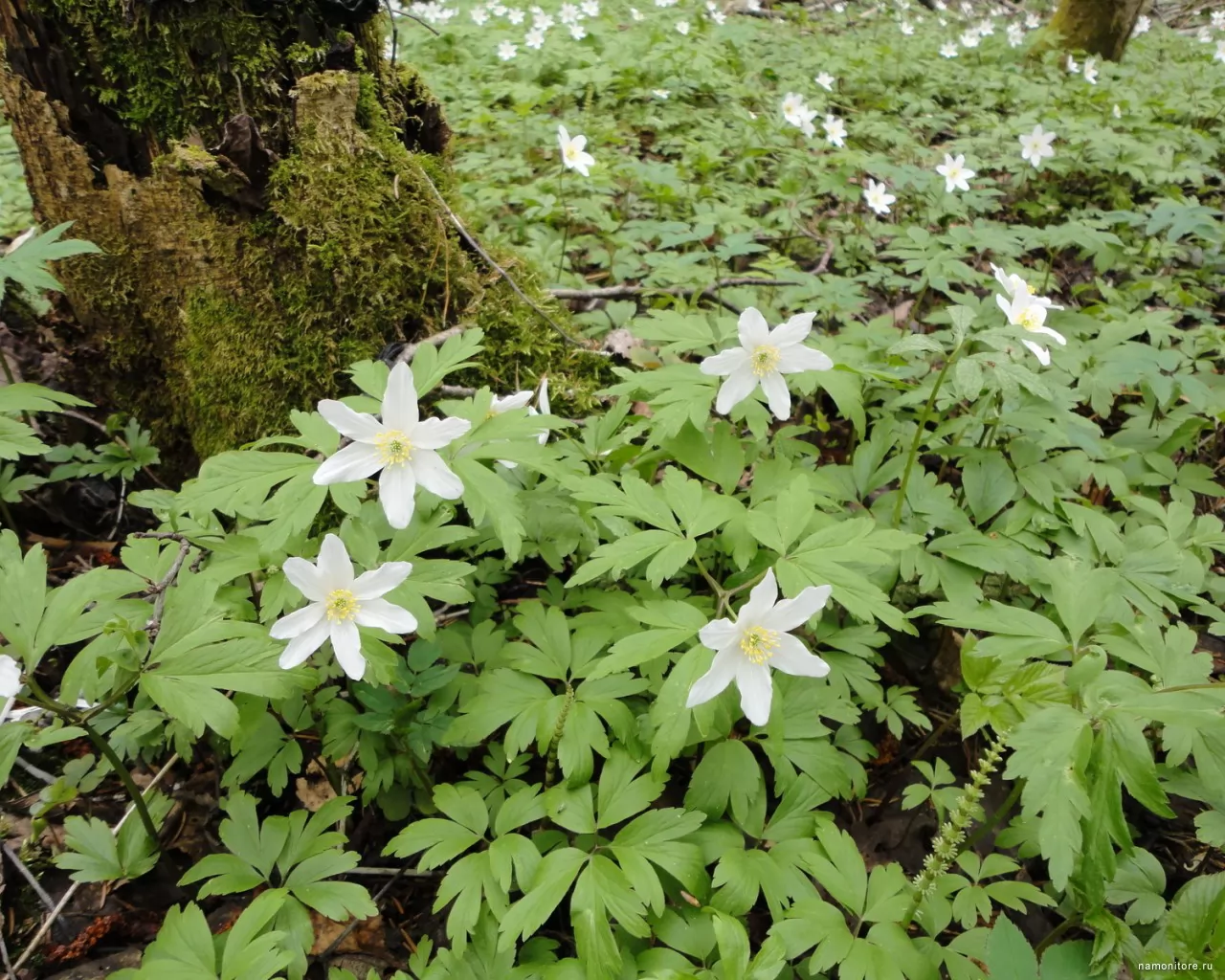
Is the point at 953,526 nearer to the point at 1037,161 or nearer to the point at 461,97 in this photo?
the point at 1037,161

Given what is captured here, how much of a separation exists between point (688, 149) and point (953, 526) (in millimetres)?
4508

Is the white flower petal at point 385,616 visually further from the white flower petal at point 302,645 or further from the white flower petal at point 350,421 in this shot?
the white flower petal at point 350,421

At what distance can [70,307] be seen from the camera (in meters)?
3.02

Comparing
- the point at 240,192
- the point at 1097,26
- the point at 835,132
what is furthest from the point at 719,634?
the point at 1097,26

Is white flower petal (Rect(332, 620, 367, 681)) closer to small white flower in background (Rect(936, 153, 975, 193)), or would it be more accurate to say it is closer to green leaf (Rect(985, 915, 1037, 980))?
green leaf (Rect(985, 915, 1037, 980))

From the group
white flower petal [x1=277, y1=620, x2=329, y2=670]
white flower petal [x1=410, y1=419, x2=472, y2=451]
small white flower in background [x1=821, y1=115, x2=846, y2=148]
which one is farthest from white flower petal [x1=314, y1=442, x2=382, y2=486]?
small white flower in background [x1=821, y1=115, x2=846, y2=148]

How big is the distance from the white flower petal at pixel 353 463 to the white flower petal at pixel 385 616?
31 cm

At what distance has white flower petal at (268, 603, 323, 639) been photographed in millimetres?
1632

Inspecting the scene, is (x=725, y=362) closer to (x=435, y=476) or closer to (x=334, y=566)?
(x=435, y=476)

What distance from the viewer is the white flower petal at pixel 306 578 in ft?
5.26

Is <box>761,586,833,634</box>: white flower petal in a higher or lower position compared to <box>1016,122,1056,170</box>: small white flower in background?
lower

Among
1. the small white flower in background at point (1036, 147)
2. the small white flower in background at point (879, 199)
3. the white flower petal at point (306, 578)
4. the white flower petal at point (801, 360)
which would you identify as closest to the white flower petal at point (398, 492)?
the white flower petal at point (306, 578)

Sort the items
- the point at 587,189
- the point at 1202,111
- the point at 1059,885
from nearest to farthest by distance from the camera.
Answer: the point at 1059,885 < the point at 587,189 < the point at 1202,111

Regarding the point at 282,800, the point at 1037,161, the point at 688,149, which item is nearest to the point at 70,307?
the point at 282,800
